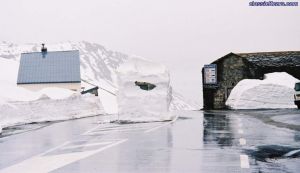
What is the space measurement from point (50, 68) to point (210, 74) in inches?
715

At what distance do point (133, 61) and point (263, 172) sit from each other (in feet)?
47.9

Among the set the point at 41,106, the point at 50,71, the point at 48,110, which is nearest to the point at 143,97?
the point at 41,106

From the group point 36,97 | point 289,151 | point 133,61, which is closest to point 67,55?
point 36,97

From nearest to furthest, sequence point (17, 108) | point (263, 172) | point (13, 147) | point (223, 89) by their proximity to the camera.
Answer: point (263, 172), point (13, 147), point (17, 108), point (223, 89)

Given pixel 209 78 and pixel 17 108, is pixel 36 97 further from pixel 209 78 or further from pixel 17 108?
pixel 209 78

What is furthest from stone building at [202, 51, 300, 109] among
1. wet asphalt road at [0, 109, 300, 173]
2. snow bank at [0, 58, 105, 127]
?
wet asphalt road at [0, 109, 300, 173]

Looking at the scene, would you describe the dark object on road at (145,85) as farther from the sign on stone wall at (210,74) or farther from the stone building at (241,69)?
the sign on stone wall at (210,74)

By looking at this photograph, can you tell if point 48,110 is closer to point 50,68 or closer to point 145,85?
point 145,85

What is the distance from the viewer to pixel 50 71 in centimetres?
5388

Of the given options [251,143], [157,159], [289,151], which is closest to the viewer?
[157,159]

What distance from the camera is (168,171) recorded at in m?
7.36

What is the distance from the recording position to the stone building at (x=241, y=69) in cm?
5400

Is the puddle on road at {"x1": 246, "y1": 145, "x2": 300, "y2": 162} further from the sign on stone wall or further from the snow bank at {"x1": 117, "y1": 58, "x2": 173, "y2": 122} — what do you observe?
the sign on stone wall

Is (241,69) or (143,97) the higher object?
(241,69)
